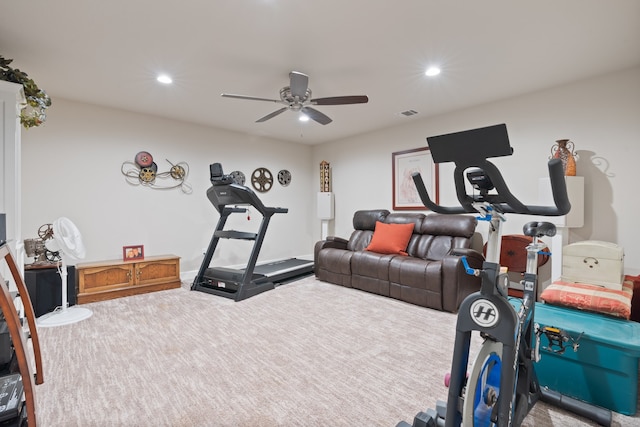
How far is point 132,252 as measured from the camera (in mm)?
4047

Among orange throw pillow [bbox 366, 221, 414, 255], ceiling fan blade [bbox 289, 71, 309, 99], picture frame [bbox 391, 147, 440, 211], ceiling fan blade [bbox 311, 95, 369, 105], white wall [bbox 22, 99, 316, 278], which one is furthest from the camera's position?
picture frame [bbox 391, 147, 440, 211]

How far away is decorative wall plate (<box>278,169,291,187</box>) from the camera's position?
590 cm

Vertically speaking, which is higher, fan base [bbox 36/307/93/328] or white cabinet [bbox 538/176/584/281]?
white cabinet [bbox 538/176/584/281]

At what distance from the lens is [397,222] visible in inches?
175

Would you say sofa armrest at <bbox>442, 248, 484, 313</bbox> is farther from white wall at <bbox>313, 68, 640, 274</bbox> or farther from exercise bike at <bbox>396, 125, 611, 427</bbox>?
exercise bike at <bbox>396, 125, 611, 427</bbox>

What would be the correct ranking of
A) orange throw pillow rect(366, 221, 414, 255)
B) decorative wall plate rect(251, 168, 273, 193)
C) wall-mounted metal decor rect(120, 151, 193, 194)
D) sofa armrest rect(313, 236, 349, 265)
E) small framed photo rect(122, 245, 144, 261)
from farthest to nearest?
decorative wall plate rect(251, 168, 273, 193) → sofa armrest rect(313, 236, 349, 265) → wall-mounted metal decor rect(120, 151, 193, 194) → orange throw pillow rect(366, 221, 414, 255) → small framed photo rect(122, 245, 144, 261)

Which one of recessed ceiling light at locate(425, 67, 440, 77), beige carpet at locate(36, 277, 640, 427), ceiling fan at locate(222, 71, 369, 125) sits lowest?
beige carpet at locate(36, 277, 640, 427)

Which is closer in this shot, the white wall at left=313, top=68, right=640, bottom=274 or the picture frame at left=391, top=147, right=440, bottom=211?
the white wall at left=313, top=68, right=640, bottom=274

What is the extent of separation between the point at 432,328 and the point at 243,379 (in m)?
1.73

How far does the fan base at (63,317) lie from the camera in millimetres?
2840

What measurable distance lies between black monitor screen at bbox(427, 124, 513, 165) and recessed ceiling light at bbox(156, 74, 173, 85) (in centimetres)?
295

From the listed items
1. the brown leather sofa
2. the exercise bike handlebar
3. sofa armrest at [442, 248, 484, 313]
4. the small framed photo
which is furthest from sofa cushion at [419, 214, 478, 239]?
the small framed photo

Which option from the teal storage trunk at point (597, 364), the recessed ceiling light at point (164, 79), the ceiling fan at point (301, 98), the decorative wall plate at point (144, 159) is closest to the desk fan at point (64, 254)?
the decorative wall plate at point (144, 159)

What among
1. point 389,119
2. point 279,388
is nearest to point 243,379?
point 279,388
